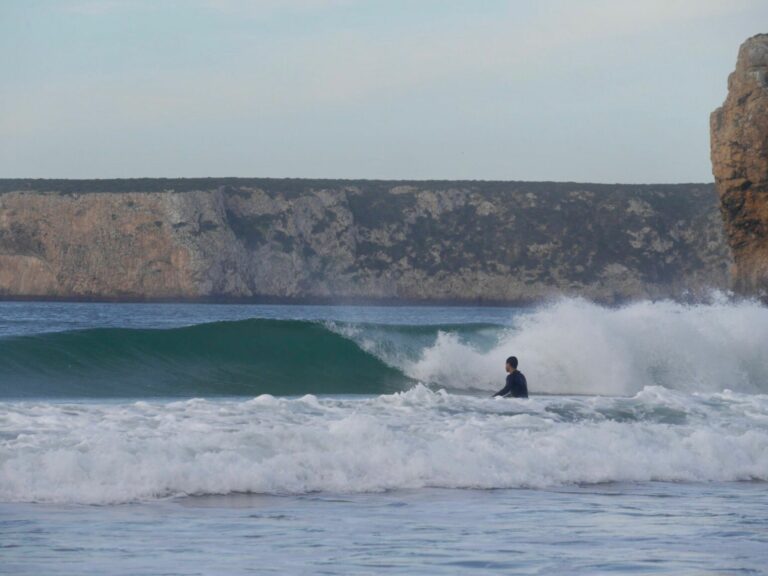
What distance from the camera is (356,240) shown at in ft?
288

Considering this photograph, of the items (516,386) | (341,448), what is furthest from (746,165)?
(341,448)

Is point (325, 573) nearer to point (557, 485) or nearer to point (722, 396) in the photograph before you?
point (557, 485)

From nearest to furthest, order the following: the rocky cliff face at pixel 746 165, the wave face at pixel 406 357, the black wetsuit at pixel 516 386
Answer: the black wetsuit at pixel 516 386
the wave face at pixel 406 357
the rocky cliff face at pixel 746 165

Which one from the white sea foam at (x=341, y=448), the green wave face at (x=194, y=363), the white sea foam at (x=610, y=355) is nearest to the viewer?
the white sea foam at (x=341, y=448)

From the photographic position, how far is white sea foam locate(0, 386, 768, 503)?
32.1 ft

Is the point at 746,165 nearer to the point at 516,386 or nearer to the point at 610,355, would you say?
the point at 610,355

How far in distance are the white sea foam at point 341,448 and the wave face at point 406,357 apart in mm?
6780

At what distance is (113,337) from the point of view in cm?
2266

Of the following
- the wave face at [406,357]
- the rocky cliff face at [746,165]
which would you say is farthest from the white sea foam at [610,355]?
the rocky cliff face at [746,165]

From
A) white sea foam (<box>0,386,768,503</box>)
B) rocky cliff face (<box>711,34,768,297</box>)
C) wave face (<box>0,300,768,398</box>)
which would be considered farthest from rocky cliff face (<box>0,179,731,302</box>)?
white sea foam (<box>0,386,768,503</box>)

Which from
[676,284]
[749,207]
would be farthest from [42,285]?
[749,207]

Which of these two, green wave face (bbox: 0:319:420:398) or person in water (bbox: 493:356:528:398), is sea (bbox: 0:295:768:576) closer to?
green wave face (bbox: 0:319:420:398)

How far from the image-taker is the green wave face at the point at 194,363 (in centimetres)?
1938

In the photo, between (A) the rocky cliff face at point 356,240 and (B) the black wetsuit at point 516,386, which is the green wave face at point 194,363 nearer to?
(B) the black wetsuit at point 516,386
